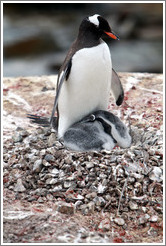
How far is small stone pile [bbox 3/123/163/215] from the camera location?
5.72ft

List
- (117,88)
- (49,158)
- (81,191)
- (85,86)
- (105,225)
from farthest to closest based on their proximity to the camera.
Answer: (117,88)
(85,86)
(49,158)
(81,191)
(105,225)

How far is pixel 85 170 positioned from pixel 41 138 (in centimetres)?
45

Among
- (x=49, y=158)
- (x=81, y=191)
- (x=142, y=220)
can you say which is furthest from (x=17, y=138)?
(x=142, y=220)

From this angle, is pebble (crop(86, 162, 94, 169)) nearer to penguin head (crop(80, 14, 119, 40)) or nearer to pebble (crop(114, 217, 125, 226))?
pebble (crop(114, 217, 125, 226))

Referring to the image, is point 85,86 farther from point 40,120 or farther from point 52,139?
point 40,120

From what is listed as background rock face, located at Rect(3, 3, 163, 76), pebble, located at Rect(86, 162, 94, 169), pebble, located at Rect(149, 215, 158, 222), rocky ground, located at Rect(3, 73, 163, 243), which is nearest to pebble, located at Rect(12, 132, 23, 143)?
rocky ground, located at Rect(3, 73, 163, 243)

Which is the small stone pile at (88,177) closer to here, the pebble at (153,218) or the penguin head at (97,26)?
the pebble at (153,218)

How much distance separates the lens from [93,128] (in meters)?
2.03

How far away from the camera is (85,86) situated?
80.4 inches

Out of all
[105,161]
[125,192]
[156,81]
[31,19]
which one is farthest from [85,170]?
[31,19]

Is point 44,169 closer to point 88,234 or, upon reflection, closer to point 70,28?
point 88,234

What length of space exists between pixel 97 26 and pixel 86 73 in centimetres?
25

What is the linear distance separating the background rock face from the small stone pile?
3.87 m

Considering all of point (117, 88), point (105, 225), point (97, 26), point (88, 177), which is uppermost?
point (97, 26)
